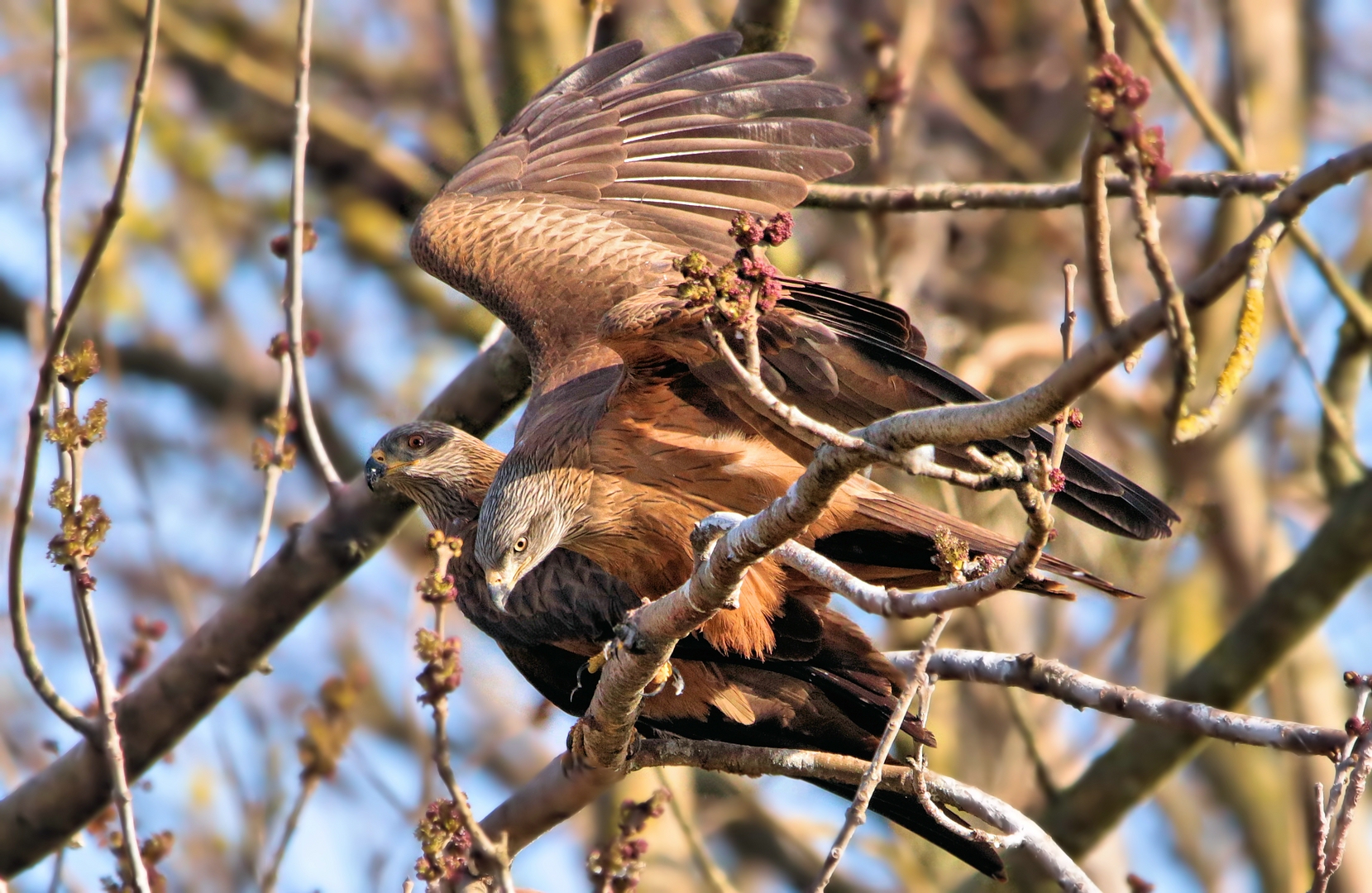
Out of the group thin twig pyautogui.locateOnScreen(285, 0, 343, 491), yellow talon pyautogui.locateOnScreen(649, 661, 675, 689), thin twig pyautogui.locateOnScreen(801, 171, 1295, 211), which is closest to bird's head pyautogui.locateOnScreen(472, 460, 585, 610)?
yellow talon pyautogui.locateOnScreen(649, 661, 675, 689)

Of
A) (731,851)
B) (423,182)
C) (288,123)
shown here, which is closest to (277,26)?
(288,123)

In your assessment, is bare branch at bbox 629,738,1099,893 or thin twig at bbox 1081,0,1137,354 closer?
thin twig at bbox 1081,0,1137,354

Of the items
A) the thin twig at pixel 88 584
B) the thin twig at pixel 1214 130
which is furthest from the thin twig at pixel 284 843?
the thin twig at pixel 1214 130

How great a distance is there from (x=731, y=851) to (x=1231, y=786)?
10.3ft

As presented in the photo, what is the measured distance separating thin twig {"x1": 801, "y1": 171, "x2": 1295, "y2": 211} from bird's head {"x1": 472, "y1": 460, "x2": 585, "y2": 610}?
1662mm

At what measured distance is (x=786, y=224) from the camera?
8.07 feet

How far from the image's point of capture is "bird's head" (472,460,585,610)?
13.9ft

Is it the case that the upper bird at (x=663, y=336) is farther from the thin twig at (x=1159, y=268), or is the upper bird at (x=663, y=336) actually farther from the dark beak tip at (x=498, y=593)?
the thin twig at (x=1159, y=268)

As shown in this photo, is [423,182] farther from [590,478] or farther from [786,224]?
[786,224]

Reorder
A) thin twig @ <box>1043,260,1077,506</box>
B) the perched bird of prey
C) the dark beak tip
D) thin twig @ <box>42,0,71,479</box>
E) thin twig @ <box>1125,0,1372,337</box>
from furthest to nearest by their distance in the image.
Answer: thin twig @ <box>1125,0,1372,337</box> → the perched bird of prey → the dark beak tip → thin twig @ <box>42,0,71,479</box> → thin twig @ <box>1043,260,1077,506</box>

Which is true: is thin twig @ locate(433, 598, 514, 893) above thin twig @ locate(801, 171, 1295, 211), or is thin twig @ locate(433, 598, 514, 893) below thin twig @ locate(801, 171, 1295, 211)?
below

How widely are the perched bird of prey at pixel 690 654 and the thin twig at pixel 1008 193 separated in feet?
4.68

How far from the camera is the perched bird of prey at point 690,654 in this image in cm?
452

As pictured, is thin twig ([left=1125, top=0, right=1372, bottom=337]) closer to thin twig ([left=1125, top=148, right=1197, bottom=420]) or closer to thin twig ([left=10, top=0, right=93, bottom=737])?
thin twig ([left=1125, top=148, right=1197, bottom=420])
